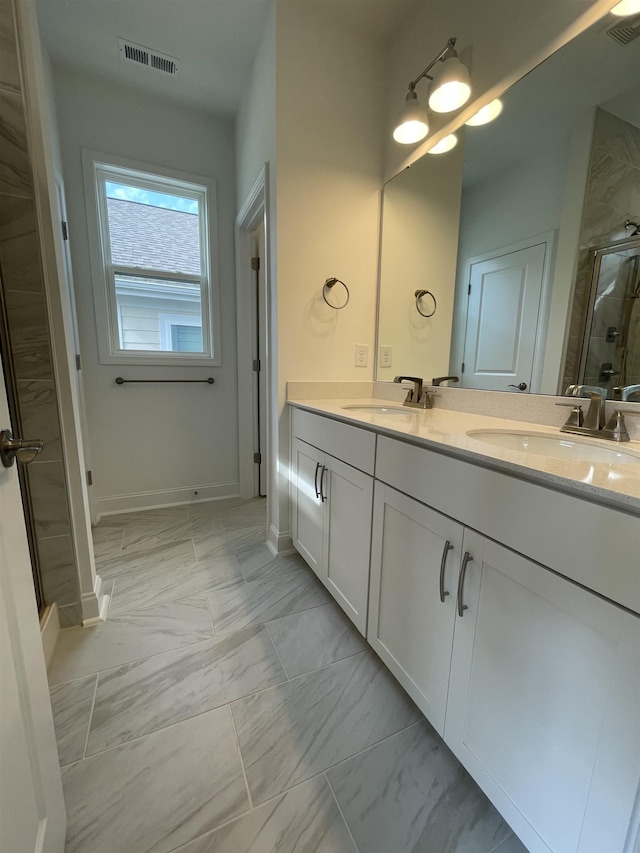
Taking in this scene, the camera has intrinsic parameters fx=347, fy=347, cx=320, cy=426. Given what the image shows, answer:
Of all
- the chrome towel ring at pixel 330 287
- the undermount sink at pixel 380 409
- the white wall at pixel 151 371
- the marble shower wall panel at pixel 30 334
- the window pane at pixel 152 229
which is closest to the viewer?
the marble shower wall panel at pixel 30 334

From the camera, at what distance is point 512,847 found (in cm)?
81

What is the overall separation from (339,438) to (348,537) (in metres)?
0.39

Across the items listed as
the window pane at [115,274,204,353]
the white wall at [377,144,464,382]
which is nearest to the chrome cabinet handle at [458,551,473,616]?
the white wall at [377,144,464,382]

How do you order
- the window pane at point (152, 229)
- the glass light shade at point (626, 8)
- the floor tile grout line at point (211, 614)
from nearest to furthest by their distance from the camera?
the glass light shade at point (626, 8), the floor tile grout line at point (211, 614), the window pane at point (152, 229)

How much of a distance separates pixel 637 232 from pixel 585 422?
0.53 metres

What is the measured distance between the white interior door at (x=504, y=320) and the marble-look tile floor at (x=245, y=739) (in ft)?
3.97

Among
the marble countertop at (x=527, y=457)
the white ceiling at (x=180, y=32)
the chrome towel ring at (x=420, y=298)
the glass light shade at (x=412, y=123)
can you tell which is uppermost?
the white ceiling at (x=180, y=32)

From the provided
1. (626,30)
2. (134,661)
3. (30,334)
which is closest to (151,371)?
(30,334)

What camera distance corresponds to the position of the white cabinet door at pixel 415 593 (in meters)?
0.89

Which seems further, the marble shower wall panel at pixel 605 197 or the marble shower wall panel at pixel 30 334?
the marble shower wall panel at pixel 30 334

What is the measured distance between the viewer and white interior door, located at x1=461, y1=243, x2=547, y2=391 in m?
1.25

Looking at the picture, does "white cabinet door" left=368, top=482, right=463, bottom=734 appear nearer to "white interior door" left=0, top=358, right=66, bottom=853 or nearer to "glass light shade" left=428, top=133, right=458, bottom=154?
"white interior door" left=0, top=358, right=66, bottom=853

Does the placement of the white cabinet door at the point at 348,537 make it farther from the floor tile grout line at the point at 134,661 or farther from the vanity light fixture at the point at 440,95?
the vanity light fixture at the point at 440,95

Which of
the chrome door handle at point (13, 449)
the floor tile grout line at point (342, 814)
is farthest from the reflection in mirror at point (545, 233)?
the chrome door handle at point (13, 449)
